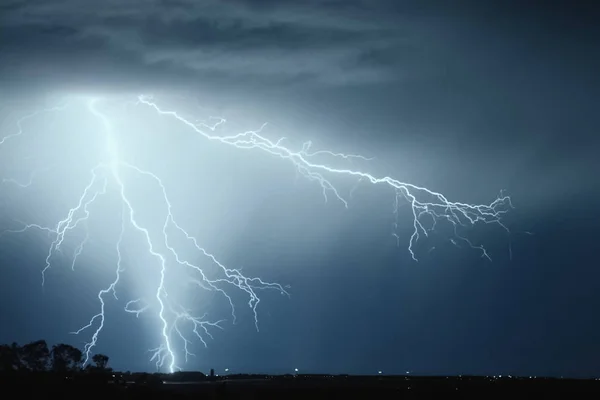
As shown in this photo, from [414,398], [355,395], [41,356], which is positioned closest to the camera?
[414,398]

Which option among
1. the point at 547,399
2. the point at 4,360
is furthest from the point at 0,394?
the point at 4,360

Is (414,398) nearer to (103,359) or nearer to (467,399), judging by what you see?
(467,399)

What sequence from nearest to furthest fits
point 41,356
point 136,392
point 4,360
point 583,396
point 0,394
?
point 0,394, point 136,392, point 583,396, point 4,360, point 41,356

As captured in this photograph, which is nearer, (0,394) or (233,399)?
(0,394)

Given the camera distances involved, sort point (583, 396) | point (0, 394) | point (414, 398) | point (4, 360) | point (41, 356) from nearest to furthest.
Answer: point (0, 394) < point (414, 398) < point (583, 396) < point (4, 360) < point (41, 356)

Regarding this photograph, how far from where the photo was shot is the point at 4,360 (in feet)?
210

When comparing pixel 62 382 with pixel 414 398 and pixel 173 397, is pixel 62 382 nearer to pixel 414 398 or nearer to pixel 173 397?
pixel 173 397

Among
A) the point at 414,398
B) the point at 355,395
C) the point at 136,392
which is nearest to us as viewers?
the point at 136,392

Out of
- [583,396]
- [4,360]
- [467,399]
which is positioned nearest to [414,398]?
[467,399]

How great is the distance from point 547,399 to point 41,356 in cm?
4385

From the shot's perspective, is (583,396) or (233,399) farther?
(583,396)

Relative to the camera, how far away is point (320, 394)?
4000 centimetres

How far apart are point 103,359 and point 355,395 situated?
116ft

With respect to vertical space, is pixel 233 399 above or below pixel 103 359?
below
